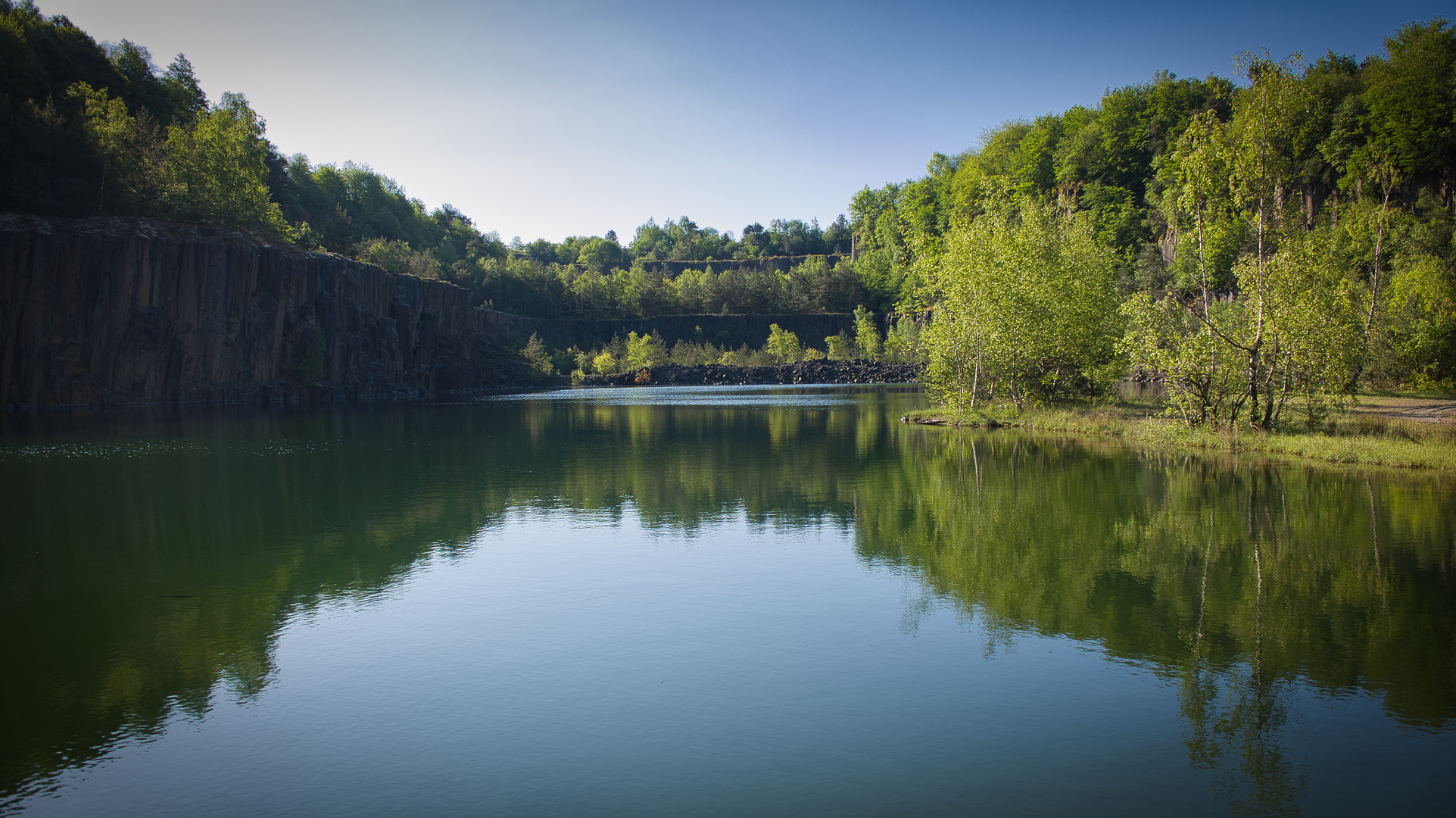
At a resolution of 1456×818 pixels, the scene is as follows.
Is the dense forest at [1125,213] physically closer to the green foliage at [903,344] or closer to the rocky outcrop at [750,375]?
the green foliage at [903,344]

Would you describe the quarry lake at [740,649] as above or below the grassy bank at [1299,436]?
below

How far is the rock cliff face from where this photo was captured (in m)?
52.4

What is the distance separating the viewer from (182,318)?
192 ft

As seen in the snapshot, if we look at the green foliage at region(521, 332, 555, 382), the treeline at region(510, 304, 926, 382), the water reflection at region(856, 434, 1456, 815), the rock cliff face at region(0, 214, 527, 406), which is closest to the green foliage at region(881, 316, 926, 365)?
the treeline at region(510, 304, 926, 382)

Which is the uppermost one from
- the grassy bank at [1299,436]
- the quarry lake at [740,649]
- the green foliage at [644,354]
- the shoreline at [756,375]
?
the green foliage at [644,354]

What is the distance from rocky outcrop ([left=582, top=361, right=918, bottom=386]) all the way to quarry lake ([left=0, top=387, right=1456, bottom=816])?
253ft

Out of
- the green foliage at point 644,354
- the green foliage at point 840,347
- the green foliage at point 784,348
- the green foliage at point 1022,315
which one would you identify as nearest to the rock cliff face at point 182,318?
the green foliage at point 644,354

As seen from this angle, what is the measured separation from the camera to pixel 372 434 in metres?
34.8

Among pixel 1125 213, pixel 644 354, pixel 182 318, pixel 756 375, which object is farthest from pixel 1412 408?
pixel 644 354

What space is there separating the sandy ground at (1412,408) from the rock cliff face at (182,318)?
6630cm

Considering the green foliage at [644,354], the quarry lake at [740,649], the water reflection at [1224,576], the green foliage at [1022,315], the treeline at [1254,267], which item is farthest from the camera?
the green foliage at [644,354]

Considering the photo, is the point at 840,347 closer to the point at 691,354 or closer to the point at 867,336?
the point at 867,336

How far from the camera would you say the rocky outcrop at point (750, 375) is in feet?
317

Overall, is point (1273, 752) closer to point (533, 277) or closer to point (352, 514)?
point (352, 514)
